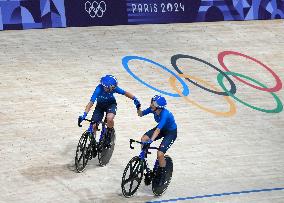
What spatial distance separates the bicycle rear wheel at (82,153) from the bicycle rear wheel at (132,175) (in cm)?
96

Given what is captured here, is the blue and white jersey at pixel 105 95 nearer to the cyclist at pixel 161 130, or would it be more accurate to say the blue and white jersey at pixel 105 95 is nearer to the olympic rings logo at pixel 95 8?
the cyclist at pixel 161 130

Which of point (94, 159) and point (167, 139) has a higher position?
point (167, 139)

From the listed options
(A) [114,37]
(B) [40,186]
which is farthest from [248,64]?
(B) [40,186]

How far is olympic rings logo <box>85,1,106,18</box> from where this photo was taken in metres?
18.4

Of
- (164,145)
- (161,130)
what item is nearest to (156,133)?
(164,145)

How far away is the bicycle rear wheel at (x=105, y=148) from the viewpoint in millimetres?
12398

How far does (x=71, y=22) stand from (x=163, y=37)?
258 centimetres

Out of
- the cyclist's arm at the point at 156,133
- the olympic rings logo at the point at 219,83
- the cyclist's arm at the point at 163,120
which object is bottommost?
the olympic rings logo at the point at 219,83

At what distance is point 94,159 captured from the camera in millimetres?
12953

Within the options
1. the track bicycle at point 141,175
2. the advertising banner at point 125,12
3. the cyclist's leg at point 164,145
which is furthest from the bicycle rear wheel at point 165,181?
the advertising banner at point 125,12

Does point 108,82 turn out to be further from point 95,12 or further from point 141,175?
point 95,12

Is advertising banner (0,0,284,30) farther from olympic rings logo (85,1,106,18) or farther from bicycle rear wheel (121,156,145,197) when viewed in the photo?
bicycle rear wheel (121,156,145,197)

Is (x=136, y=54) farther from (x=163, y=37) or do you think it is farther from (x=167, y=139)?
(x=167, y=139)

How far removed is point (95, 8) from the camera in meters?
18.5
